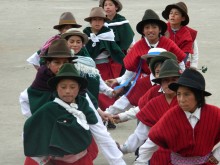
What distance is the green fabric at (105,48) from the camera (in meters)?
10.0

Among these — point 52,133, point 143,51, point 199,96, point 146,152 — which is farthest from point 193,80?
point 143,51

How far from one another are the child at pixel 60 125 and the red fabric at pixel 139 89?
1.81m

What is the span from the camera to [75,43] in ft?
27.3

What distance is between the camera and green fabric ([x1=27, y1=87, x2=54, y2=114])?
6910 mm

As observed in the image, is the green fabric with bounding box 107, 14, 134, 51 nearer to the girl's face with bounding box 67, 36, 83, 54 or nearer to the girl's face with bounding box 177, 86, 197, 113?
the girl's face with bounding box 67, 36, 83, 54

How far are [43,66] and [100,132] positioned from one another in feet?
2.63

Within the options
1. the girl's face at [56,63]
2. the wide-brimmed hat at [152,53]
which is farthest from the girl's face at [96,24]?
the girl's face at [56,63]

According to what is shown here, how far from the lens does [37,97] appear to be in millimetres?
6980

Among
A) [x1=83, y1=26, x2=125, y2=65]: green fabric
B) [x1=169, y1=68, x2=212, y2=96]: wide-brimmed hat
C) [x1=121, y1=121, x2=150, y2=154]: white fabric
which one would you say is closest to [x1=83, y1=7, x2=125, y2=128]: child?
[x1=83, y1=26, x2=125, y2=65]: green fabric

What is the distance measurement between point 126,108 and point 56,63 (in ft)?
6.19

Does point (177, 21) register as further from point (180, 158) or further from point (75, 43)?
point (180, 158)

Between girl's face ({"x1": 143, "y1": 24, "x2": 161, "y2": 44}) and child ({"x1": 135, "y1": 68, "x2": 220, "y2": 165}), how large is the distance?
2483 mm

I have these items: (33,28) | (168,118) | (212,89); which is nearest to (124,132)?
(212,89)

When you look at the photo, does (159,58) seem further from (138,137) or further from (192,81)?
(192,81)
